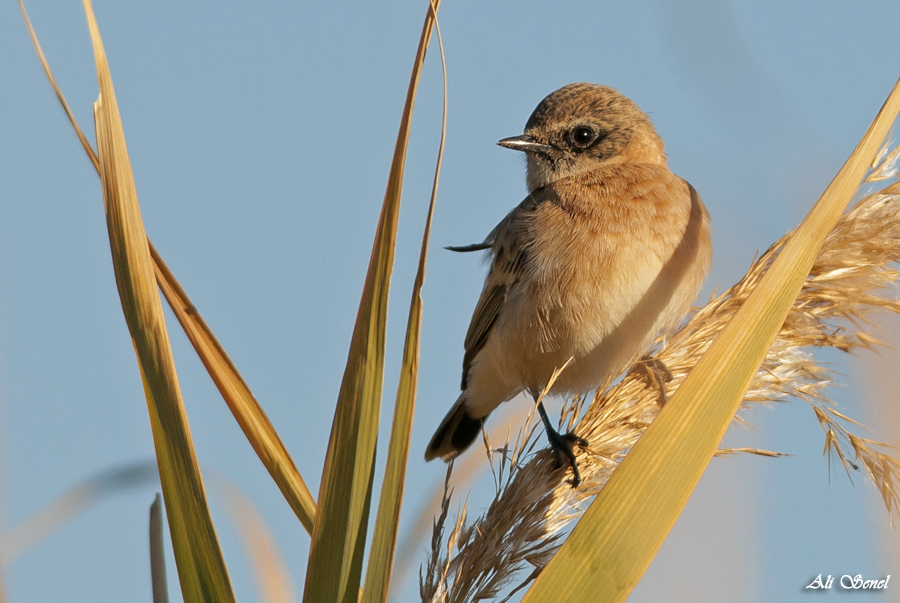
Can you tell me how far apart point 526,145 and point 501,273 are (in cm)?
71

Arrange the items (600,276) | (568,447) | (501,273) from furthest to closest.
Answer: (501,273)
(600,276)
(568,447)

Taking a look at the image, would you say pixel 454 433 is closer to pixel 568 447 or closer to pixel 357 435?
pixel 568 447

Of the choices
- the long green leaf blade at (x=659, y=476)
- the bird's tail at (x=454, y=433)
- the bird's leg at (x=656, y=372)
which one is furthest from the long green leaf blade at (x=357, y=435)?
the bird's tail at (x=454, y=433)

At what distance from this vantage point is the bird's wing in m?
3.87

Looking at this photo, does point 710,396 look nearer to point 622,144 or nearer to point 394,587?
point 394,587

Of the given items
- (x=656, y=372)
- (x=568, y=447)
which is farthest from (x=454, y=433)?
(x=568, y=447)

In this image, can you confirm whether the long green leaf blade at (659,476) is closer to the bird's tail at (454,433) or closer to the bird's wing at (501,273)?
the bird's wing at (501,273)

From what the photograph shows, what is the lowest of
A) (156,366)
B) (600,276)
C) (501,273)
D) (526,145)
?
(600,276)

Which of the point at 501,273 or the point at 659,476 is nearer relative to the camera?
the point at 659,476

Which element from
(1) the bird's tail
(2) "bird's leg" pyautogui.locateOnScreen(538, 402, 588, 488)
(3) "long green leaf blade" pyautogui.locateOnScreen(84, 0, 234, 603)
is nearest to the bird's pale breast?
(1) the bird's tail

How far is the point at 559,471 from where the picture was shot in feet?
7.50

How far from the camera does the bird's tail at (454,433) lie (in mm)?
4332

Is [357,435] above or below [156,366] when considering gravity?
below

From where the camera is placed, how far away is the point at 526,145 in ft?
13.9
